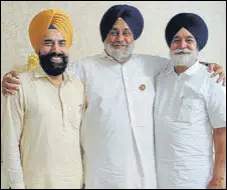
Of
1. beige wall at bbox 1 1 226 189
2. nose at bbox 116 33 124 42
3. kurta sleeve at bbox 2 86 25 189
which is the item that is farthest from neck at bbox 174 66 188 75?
kurta sleeve at bbox 2 86 25 189

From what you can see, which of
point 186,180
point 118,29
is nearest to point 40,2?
point 118,29

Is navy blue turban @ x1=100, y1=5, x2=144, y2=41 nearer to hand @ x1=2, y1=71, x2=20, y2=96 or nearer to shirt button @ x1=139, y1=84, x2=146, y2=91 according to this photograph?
shirt button @ x1=139, y1=84, x2=146, y2=91

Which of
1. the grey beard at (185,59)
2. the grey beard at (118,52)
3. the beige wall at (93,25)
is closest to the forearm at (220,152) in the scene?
the grey beard at (185,59)

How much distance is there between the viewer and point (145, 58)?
54.3 inches

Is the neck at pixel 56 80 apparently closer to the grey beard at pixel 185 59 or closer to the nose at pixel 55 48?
the nose at pixel 55 48

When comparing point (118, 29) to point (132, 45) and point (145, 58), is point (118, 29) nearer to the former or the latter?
point (132, 45)

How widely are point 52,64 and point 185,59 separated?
431 millimetres

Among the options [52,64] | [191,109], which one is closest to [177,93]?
[191,109]

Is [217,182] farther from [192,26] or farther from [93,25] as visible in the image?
[93,25]

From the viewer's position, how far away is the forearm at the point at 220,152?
1.27 meters

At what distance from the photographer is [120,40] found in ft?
4.11

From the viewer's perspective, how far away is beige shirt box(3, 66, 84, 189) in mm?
1118

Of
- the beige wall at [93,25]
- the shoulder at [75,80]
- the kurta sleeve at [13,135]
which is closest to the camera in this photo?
the kurta sleeve at [13,135]

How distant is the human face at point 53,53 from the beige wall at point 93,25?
10.8 inches
